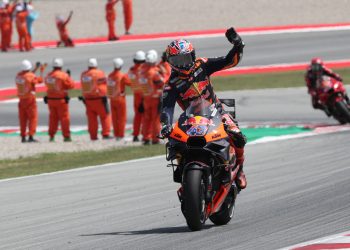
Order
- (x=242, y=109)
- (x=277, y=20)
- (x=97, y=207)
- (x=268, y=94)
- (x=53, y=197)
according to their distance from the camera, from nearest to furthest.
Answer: (x=97, y=207) → (x=53, y=197) → (x=242, y=109) → (x=268, y=94) → (x=277, y=20)

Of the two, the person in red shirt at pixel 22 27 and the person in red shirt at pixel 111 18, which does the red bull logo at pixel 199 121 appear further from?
the person in red shirt at pixel 111 18

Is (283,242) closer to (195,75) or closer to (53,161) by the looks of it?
(195,75)

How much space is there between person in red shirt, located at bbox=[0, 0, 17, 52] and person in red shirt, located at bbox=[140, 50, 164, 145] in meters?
14.8

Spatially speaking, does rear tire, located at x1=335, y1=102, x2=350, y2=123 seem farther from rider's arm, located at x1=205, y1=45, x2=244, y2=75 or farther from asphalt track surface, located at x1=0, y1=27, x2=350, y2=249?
rider's arm, located at x1=205, y1=45, x2=244, y2=75

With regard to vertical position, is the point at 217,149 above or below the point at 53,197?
above

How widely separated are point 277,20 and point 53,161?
77.0ft

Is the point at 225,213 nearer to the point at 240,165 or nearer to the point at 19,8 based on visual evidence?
the point at 240,165

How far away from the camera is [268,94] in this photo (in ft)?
87.9

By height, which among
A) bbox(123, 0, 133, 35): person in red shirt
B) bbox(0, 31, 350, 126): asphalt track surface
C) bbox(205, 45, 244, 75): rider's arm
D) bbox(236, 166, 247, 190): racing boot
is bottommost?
bbox(0, 31, 350, 126): asphalt track surface

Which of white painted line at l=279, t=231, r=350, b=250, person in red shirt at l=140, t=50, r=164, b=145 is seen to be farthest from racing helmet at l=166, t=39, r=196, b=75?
person in red shirt at l=140, t=50, r=164, b=145

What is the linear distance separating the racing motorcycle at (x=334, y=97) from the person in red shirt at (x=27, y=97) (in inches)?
223

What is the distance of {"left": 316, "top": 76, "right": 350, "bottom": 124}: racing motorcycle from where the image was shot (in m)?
21.2

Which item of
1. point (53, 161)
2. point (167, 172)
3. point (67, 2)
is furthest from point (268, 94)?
point (67, 2)

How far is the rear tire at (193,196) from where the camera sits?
32.1 ft
